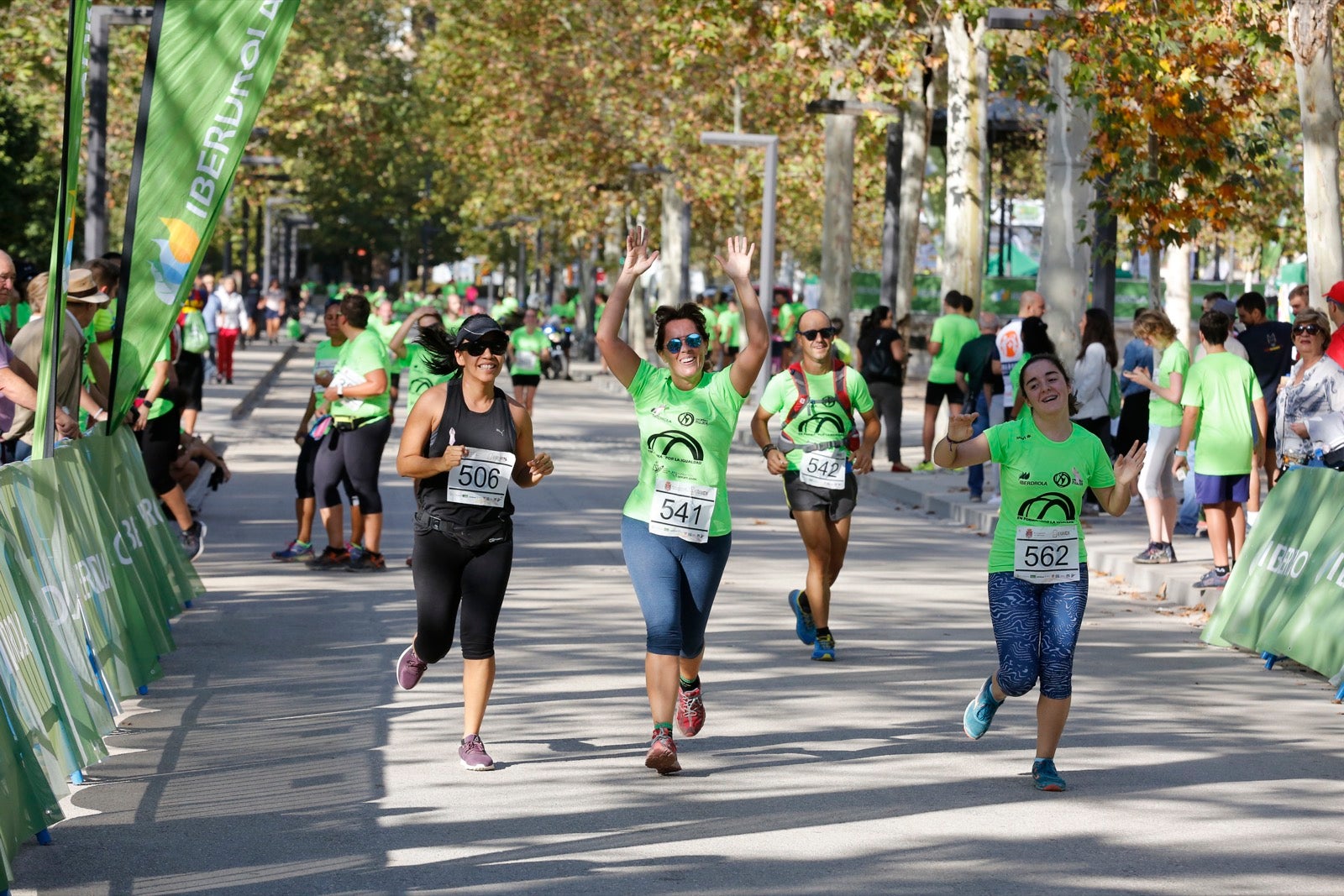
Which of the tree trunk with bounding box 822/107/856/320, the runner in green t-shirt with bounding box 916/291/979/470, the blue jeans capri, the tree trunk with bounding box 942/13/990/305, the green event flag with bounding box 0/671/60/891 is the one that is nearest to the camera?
the green event flag with bounding box 0/671/60/891

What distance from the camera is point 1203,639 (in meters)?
11.3

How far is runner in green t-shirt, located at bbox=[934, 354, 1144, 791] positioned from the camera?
7422mm

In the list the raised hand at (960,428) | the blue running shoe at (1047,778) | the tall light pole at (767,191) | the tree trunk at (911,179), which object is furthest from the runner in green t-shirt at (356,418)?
the tree trunk at (911,179)

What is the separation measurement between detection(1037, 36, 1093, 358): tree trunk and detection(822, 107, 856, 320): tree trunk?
10.9m

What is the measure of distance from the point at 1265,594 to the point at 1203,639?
66cm

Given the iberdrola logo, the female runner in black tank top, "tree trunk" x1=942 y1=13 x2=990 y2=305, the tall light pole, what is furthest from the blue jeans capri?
the tall light pole

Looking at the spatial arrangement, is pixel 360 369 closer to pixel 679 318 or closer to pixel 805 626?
pixel 805 626

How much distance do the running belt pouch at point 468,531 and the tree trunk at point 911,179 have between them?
23.2 meters

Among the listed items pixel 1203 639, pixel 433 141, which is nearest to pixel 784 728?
pixel 1203 639

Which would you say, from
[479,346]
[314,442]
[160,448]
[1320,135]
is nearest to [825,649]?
[479,346]

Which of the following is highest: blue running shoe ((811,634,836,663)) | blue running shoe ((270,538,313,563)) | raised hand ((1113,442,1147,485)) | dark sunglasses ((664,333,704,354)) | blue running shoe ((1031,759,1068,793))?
dark sunglasses ((664,333,704,354))

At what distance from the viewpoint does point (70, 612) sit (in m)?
7.66

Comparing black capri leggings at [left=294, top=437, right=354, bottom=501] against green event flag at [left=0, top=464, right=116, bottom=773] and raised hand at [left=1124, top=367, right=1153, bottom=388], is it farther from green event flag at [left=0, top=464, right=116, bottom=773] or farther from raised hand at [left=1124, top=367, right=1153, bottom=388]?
green event flag at [left=0, top=464, right=116, bottom=773]

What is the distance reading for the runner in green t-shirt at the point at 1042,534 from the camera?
7.42m
